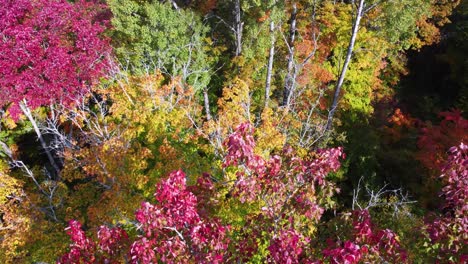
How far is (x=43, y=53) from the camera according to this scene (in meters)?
13.2

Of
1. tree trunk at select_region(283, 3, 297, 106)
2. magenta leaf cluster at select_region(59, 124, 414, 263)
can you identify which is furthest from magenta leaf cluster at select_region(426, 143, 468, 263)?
tree trunk at select_region(283, 3, 297, 106)

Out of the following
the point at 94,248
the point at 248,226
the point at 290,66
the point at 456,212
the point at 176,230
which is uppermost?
the point at 456,212

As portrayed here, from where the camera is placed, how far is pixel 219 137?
42.6 ft

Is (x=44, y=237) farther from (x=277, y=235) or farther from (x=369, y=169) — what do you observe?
(x=369, y=169)

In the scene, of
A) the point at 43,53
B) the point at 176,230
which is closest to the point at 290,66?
the point at 43,53

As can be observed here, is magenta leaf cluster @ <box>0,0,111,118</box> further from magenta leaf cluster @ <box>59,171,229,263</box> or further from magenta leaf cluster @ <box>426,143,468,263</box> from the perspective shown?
magenta leaf cluster @ <box>426,143,468,263</box>

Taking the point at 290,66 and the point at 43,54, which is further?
the point at 290,66

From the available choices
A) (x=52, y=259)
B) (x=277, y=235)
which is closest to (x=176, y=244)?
(x=277, y=235)

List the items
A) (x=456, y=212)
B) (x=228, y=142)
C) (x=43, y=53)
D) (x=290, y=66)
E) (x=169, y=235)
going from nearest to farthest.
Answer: (x=456, y=212)
(x=228, y=142)
(x=169, y=235)
(x=43, y=53)
(x=290, y=66)

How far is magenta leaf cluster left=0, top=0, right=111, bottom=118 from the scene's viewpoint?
12.7 meters

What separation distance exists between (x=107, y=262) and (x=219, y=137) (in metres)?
7.83

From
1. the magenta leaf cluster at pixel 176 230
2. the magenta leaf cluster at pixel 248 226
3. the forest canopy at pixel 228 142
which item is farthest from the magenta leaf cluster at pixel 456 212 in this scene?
the magenta leaf cluster at pixel 176 230

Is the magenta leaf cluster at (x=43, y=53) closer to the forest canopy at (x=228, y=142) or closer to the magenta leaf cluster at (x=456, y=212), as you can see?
the forest canopy at (x=228, y=142)

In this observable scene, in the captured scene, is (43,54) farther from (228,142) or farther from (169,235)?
(228,142)
